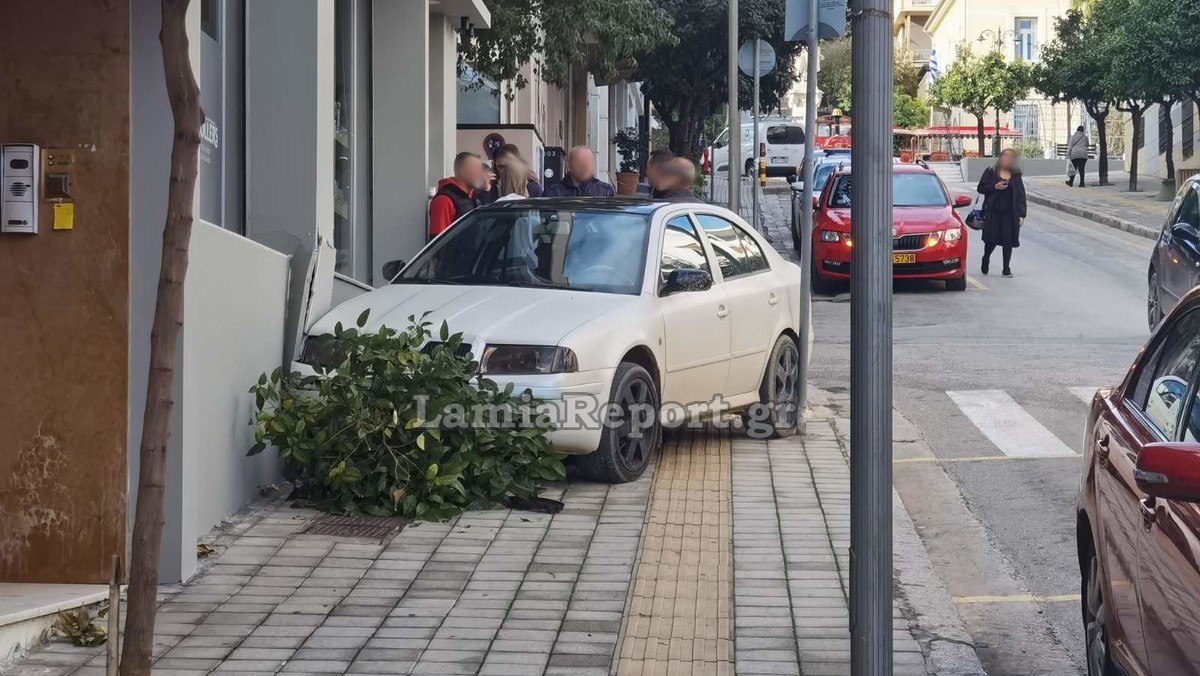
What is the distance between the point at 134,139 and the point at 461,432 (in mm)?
2356

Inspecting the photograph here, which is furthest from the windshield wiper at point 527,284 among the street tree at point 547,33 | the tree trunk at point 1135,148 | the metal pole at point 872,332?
the tree trunk at point 1135,148

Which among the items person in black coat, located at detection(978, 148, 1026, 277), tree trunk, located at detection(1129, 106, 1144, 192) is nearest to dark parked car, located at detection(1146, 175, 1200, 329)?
person in black coat, located at detection(978, 148, 1026, 277)

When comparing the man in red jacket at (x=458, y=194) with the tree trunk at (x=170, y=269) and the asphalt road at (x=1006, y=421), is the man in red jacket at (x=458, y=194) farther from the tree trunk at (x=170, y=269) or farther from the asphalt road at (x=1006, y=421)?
the tree trunk at (x=170, y=269)

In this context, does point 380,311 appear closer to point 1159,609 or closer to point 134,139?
point 134,139

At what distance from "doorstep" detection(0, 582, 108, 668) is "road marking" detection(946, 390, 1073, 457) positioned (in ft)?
19.9

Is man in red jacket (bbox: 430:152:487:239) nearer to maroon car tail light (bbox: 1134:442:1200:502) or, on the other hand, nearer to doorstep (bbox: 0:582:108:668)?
doorstep (bbox: 0:582:108:668)

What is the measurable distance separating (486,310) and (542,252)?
0.87 metres

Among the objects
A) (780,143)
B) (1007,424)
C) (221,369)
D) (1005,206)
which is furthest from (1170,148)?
(221,369)

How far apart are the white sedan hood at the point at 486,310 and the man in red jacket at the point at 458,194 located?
2.88m

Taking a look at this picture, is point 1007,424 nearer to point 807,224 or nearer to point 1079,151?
point 807,224

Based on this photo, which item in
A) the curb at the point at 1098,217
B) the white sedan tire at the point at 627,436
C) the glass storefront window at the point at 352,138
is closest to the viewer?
the white sedan tire at the point at 627,436

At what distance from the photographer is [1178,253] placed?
12359 mm

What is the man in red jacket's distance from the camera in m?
11.9

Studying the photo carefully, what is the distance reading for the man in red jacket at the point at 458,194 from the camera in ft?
38.9
